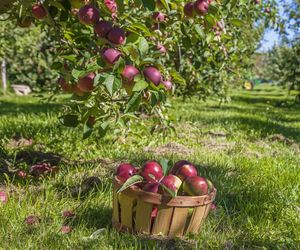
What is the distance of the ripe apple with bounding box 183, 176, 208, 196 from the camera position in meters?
2.12

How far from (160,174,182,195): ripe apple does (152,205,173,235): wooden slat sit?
0.26 ft

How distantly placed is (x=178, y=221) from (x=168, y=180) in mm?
208

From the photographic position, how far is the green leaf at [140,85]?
69.9 inches

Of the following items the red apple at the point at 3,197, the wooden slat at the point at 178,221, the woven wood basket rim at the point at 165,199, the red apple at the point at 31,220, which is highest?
the woven wood basket rim at the point at 165,199

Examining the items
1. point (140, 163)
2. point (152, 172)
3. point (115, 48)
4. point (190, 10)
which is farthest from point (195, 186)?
point (140, 163)

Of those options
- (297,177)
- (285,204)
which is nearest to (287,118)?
(297,177)

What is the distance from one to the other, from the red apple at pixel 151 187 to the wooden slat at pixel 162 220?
0.28 ft

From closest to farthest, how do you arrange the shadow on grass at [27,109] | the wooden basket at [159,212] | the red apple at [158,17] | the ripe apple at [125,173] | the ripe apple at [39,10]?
1. the wooden basket at [159,212]
2. the ripe apple at [125,173]
3. the ripe apple at [39,10]
4. the red apple at [158,17]
5. the shadow on grass at [27,109]

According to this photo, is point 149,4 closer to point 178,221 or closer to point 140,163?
point 178,221

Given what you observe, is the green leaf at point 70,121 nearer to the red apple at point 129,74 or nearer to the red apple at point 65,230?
the red apple at point 65,230

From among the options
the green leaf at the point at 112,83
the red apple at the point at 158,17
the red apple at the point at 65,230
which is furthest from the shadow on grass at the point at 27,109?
the green leaf at the point at 112,83

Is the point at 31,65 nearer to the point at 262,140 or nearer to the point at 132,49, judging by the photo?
the point at 262,140

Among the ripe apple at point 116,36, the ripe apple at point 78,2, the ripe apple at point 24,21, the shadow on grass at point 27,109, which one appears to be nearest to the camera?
the ripe apple at point 116,36

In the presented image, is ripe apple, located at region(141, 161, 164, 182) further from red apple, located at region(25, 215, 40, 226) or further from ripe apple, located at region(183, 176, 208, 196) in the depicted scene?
red apple, located at region(25, 215, 40, 226)
